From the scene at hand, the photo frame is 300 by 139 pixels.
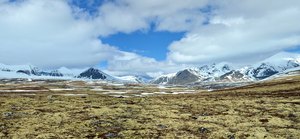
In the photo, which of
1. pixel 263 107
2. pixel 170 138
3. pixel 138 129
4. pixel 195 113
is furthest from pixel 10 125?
pixel 263 107

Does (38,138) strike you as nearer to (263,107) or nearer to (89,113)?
(89,113)

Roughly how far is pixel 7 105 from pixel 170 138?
31.3 meters

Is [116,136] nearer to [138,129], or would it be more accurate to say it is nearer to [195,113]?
[138,129]

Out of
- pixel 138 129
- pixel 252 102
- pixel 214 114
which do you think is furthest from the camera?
pixel 252 102

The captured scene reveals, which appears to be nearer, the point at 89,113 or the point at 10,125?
the point at 10,125

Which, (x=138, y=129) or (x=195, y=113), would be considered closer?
(x=138, y=129)

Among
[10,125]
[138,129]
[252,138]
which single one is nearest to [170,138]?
[138,129]

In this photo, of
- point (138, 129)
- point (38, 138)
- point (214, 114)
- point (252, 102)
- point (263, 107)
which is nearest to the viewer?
point (38, 138)

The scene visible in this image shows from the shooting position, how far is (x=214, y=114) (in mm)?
48656

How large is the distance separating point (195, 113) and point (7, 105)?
2826cm

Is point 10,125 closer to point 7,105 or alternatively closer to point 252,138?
point 7,105

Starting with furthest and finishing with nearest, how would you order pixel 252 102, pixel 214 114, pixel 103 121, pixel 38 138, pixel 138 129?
1. pixel 252 102
2. pixel 214 114
3. pixel 103 121
4. pixel 138 129
5. pixel 38 138

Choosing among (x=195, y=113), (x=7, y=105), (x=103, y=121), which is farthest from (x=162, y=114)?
(x=7, y=105)

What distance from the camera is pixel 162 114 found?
162 ft
